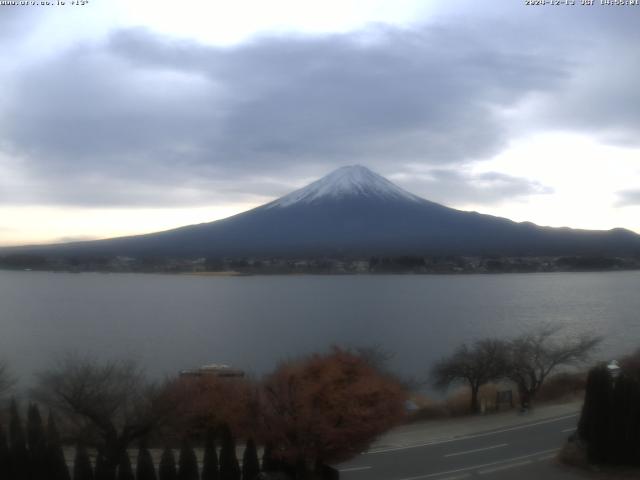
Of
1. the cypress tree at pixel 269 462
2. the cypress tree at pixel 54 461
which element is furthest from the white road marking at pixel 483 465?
the cypress tree at pixel 54 461

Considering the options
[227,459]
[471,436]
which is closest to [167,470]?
[227,459]

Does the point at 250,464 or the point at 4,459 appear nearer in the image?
the point at 4,459

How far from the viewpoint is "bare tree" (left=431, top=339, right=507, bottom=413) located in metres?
13.7

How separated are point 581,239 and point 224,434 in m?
85.3

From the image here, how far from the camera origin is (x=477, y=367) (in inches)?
545

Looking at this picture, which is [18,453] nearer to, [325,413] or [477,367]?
[325,413]

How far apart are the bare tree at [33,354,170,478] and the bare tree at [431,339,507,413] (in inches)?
263

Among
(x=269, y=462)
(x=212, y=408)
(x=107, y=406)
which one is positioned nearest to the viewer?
(x=269, y=462)

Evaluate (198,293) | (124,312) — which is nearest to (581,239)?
(198,293)

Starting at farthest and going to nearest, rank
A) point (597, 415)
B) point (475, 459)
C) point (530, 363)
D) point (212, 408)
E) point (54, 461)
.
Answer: point (530, 363) < point (475, 459) < point (597, 415) < point (212, 408) < point (54, 461)

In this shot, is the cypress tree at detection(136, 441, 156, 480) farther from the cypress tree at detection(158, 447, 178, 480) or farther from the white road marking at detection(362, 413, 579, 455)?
the white road marking at detection(362, 413, 579, 455)

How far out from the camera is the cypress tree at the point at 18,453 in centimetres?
721

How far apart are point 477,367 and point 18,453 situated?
8920 mm

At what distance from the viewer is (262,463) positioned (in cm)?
800
